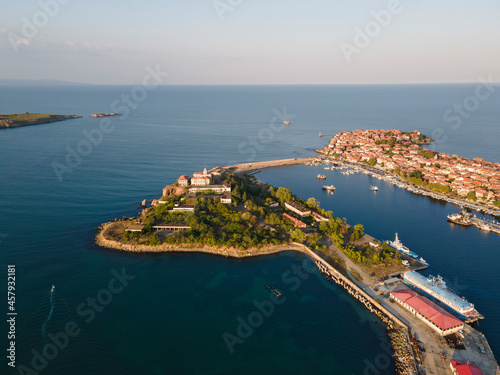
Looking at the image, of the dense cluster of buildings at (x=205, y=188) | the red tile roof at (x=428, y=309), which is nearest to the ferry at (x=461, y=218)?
the red tile roof at (x=428, y=309)

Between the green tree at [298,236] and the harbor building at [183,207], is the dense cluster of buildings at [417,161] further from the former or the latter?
the harbor building at [183,207]

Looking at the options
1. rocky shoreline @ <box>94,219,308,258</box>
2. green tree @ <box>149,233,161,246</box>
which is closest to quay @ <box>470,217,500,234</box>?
rocky shoreline @ <box>94,219,308,258</box>

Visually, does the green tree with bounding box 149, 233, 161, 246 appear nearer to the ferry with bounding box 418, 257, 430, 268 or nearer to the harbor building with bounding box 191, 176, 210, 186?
the harbor building with bounding box 191, 176, 210, 186

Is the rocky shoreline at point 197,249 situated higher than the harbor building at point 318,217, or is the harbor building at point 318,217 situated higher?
the harbor building at point 318,217

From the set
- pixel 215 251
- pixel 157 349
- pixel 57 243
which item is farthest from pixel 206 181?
pixel 157 349

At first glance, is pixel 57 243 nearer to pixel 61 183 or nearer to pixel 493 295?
pixel 61 183

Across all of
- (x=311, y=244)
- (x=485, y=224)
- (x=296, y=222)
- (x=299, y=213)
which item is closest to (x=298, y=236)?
(x=311, y=244)

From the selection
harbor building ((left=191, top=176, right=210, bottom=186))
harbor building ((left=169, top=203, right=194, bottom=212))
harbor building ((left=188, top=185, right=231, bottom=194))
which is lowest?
harbor building ((left=169, top=203, right=194, bottom=212))
